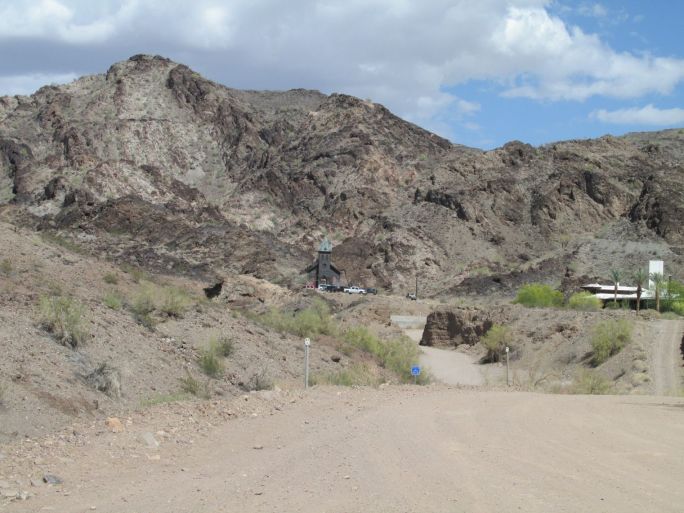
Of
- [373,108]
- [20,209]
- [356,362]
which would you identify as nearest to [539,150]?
[373,108]

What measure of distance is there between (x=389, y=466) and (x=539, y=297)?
6961 cm

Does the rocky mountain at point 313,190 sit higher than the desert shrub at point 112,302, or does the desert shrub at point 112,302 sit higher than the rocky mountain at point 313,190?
the rocky mountain at point 313,190

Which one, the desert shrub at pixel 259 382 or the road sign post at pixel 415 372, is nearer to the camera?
the desert shrub at pixel 259 382

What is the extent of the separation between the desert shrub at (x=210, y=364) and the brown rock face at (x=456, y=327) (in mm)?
37389

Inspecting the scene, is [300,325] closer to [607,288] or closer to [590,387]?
[590,387]

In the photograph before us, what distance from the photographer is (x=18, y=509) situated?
29.9 feet

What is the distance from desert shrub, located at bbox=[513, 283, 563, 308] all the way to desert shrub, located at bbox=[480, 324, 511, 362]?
22998 mm

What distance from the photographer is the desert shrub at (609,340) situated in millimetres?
43688

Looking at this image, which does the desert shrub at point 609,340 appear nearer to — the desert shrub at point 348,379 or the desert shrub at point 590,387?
the desert shrub at point 590,387

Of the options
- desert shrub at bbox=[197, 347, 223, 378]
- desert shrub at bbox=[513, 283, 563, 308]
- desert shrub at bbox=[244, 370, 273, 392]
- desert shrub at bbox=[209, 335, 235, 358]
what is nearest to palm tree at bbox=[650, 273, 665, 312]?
desert shrub at bbox=[513, 283, 563, 308]

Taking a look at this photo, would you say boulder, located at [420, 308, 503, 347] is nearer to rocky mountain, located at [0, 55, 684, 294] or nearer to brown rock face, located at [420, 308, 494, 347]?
brown rock face, located at [420, 308, 494, 347]

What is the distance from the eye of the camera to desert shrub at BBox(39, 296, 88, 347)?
19.3 meters

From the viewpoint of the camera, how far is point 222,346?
25.0m

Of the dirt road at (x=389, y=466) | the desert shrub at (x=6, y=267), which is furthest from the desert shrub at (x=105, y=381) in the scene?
the desert shrub at (x=6, y=267)
